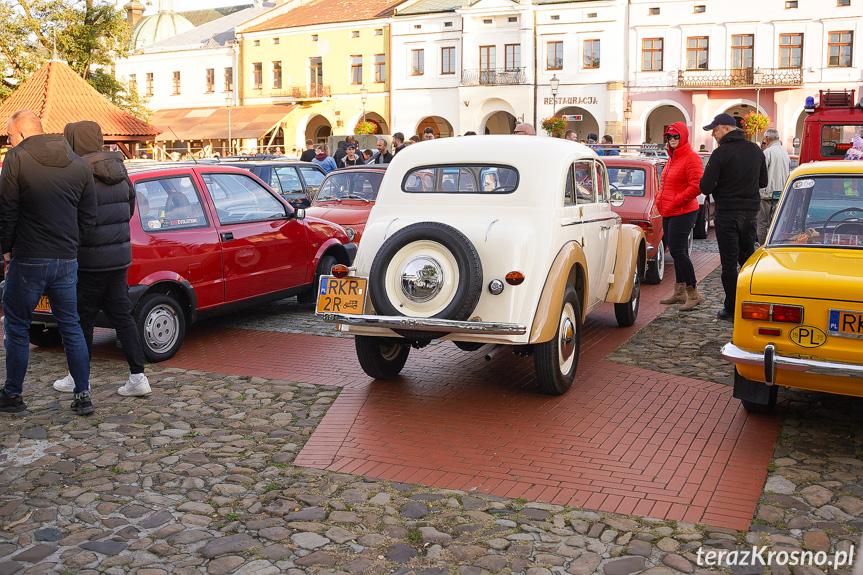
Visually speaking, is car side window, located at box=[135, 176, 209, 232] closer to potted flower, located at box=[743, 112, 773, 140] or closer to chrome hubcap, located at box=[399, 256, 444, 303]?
chrome hubcap, located at box=[399, 256, 444, 303]

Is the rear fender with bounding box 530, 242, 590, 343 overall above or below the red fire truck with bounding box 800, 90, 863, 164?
below

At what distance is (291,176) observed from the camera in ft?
49.3

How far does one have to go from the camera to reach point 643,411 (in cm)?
655

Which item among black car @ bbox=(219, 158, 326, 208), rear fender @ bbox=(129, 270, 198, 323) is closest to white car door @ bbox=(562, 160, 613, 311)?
rear fender @ bbox=(129, 270, 198, 323)

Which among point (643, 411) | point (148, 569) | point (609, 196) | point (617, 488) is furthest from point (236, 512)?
point (609, 196)

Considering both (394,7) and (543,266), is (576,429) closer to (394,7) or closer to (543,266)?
(543,266)

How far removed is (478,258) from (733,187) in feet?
13.3

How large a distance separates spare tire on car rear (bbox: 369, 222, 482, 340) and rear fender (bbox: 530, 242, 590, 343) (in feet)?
1.57

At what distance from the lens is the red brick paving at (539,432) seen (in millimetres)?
5059

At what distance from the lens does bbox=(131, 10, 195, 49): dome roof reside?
67750 mm

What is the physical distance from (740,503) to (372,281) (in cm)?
301

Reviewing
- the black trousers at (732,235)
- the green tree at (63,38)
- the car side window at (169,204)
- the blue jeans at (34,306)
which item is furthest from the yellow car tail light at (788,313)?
the green tree at (63,38)

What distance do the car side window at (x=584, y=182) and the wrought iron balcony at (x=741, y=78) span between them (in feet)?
125

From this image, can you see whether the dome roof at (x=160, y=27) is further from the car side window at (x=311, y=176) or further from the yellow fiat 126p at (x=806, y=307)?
the yellow fiat 126p at (x=806, y=307)
